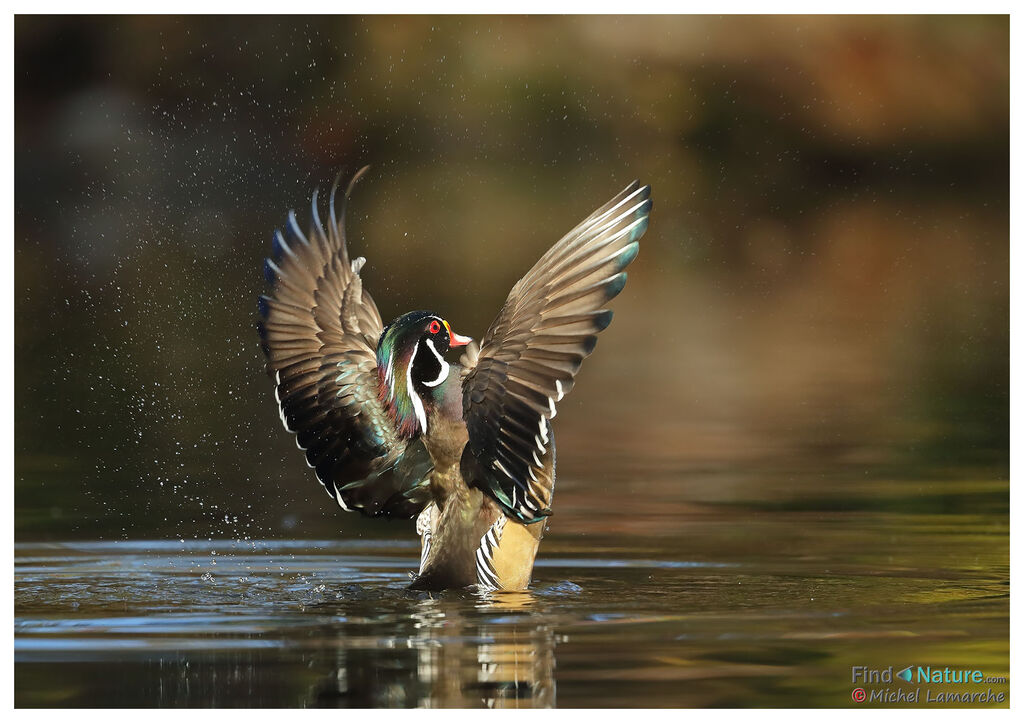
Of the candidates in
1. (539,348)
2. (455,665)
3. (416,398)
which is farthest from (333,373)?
(455,665)

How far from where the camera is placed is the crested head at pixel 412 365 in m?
7.21

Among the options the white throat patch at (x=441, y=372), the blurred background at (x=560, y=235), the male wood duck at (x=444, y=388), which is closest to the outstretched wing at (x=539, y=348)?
the male wood duck at (x=444, y=388)

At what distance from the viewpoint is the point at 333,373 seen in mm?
7543

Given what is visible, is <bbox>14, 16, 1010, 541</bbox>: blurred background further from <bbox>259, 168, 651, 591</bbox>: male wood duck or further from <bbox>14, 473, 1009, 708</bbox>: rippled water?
<bbox>259, 168, 651, 591</bbox>: male wood duck

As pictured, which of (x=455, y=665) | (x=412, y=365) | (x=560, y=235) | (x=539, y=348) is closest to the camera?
(x=455, y=665)

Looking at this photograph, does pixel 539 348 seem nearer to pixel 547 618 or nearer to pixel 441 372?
pixel 441 372

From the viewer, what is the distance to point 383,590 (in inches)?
287

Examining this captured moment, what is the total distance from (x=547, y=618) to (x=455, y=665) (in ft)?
2.58

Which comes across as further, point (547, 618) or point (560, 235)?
point (560, 235)

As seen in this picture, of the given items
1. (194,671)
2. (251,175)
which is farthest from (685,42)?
(194,671)

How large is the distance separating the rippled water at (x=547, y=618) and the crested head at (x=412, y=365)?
71 centimetres

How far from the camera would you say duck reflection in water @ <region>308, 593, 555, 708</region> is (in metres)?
5.39

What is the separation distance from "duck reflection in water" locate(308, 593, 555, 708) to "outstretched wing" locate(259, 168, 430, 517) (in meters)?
0.83

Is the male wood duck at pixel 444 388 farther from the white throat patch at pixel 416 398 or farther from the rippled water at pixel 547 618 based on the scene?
the rippled water at pixel 547 618
